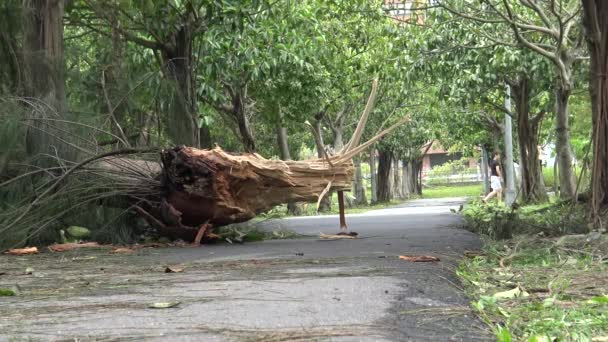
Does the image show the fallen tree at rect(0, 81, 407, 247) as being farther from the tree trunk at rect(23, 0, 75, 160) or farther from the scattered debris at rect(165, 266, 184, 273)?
the scattered debris at rect(165, 266, 184, 273)

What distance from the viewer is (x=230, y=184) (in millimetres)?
7754

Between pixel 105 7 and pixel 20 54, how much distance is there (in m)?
1.71

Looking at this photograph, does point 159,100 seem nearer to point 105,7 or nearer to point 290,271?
point 105,7

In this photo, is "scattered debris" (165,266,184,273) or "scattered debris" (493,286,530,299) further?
"scattered debris" (165,266,184,273)

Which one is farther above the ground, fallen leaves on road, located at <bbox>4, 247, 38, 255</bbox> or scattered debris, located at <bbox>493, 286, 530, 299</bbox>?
fallen leaves on road, located at <bbox>4, 247, 38, 255</bbox>

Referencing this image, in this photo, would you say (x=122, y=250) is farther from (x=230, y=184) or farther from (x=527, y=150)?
(x=527, y=150)

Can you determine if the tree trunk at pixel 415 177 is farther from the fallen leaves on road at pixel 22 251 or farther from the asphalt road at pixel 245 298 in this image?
the asphalt road at pixel 245 298

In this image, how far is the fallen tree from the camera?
754cm

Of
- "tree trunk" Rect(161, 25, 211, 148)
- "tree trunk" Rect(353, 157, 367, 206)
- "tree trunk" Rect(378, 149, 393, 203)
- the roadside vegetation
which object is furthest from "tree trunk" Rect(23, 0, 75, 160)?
"tree trunk" Rect(378, 149, 393, 203)

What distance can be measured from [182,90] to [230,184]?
310cm

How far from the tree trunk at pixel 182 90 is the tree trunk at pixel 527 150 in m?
12.1

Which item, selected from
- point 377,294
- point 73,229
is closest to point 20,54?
point 73,229

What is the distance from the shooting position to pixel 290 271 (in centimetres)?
512

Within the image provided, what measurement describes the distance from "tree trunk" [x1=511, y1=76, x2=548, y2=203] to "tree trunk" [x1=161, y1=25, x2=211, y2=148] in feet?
39.8
